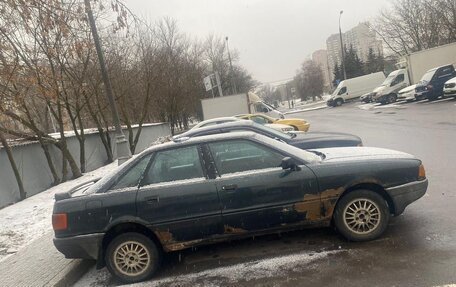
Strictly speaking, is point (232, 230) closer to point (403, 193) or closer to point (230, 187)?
point (230, 187)

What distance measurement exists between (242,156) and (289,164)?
0.58 m

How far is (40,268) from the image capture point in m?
4.89

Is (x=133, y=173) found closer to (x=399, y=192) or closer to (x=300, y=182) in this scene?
(x=300, y=182)

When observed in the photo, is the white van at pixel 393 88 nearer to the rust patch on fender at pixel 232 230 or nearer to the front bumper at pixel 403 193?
the front bumper at pixel 403 193

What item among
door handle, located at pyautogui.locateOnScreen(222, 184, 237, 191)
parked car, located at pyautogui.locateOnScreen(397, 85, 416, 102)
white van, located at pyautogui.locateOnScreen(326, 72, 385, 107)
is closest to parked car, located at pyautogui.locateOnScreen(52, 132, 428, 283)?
door handle, located at pyautogui.locateOnScreen(222, 184, 237, 191)

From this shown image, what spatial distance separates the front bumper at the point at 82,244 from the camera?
419 cm

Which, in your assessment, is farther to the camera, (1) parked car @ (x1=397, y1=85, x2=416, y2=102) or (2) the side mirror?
(1) parked car @ (x1=397, y1=85, x2=416, y2=102)

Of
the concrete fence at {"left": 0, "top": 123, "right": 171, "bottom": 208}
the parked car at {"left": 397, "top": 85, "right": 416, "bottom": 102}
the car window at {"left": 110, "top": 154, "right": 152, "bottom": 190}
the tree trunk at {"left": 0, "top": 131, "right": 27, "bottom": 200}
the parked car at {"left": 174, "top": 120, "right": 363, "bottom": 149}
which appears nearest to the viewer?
the car window at {"left": 110, "top": 154, "right": 152, "bottom": 190}

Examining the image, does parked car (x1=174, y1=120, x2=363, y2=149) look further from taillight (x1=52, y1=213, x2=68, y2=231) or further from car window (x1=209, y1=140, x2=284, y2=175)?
taillight (x1=52, y1=213, x2=68, y2=231)

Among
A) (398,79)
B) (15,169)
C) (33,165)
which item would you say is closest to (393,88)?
(398,79)

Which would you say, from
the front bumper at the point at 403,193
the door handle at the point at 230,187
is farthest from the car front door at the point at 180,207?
the front bumper at the point at 403,193

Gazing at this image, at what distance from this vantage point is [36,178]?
A: 12258mm

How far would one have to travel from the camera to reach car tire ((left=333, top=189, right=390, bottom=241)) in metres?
4.23

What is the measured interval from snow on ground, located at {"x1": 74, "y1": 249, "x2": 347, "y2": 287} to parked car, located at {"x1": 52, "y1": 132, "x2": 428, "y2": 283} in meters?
0.32
